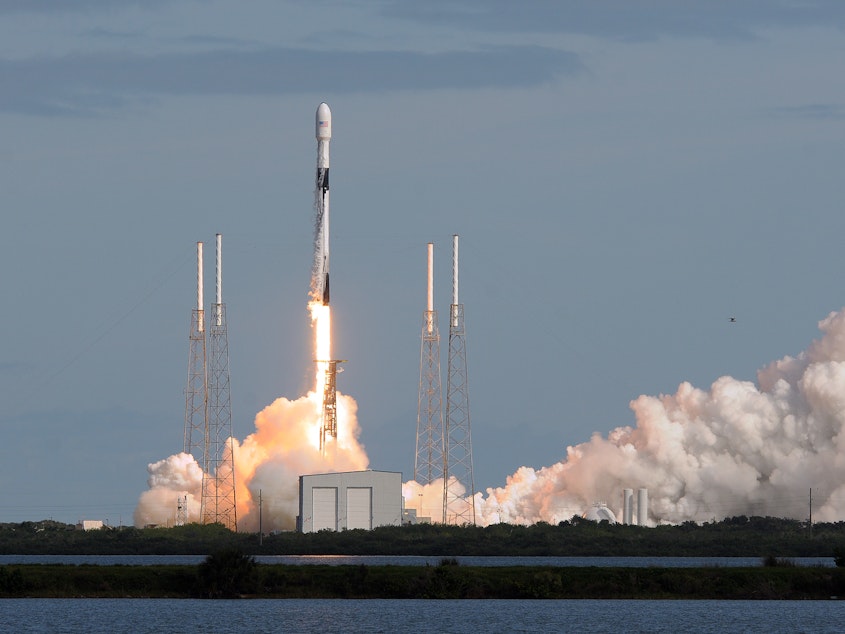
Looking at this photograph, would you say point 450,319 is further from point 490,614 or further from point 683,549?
point 490,614

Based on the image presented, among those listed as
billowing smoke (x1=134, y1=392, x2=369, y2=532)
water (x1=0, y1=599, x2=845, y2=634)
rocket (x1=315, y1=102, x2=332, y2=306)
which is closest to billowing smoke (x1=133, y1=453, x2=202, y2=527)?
billowing smoke (x1=134, y1=392, x2=369, y2=532)

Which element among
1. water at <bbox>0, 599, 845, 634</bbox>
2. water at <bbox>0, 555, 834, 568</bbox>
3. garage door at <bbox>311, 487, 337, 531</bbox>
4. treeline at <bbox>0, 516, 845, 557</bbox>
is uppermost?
garage door at <bbox>311, 487, 337, 531</bbox>

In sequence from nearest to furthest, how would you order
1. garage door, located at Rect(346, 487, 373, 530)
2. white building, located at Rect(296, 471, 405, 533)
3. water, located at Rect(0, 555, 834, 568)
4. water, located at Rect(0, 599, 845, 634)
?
1. water, located at Rect(0, 599, 845, 634)
2. water, located at Rect(0, 555, 834, 568)
3. white building, located at Rect(296, 471, 405, 533)
4. garage door, located at Rect(346, 487, 373, 530)

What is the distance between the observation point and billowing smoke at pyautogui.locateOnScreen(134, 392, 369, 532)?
147 m

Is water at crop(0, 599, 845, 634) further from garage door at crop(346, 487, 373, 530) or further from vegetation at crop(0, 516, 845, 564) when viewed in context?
garage door at crop(346, 487, 373, 530)

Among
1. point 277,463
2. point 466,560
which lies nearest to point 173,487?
point 277,463

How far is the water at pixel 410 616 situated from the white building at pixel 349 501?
40.7 metres

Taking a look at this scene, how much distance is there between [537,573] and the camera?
3730 inches

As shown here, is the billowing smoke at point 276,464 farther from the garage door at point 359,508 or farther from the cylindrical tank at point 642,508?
the cylindrical tank at point 642,508

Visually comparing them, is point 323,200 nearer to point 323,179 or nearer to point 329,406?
point 323,179

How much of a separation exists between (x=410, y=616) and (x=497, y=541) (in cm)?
5638

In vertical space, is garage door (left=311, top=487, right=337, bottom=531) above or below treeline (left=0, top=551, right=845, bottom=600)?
above

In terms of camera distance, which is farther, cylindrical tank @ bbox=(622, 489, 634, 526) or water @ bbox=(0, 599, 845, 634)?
cylindrical tank @ bbox=(622, 489, 634, 526)

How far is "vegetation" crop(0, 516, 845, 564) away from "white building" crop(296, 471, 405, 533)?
1.73 m
